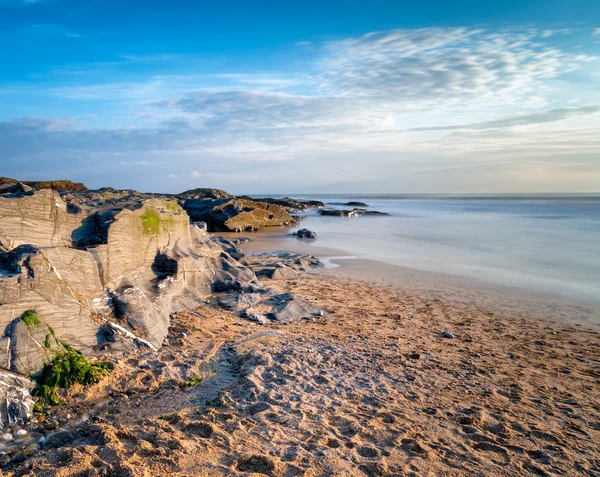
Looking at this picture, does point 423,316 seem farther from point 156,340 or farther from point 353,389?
point 156,340

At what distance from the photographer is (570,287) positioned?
1041 cm

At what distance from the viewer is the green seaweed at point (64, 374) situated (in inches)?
145

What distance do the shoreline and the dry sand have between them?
4.41 ft

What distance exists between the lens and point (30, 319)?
13.0ft

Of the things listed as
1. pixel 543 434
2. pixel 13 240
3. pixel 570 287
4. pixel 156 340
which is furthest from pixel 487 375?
pixel 570 287

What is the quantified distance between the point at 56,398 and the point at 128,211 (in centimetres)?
350

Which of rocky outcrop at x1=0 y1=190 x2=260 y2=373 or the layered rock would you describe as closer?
rocky outcrop at x1=0 y1=190 x2=260 y2=373

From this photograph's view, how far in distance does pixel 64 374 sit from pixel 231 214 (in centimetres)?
2054

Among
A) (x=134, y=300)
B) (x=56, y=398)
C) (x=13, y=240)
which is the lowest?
(x=56, y=398)

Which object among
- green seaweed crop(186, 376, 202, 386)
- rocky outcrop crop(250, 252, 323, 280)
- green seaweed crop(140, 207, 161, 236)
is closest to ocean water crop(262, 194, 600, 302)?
rocky outcrop crop(250, 252, 323, 280)

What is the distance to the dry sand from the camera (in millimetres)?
3090

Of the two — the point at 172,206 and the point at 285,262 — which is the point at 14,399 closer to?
the point at 172,206

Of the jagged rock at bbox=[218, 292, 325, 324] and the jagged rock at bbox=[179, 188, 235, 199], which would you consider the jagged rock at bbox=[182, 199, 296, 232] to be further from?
the jagged rock at bbox=[218, 292, 325, 324]

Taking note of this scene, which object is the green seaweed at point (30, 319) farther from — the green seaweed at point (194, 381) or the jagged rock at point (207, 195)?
the jagged rock at point (207, 195)
